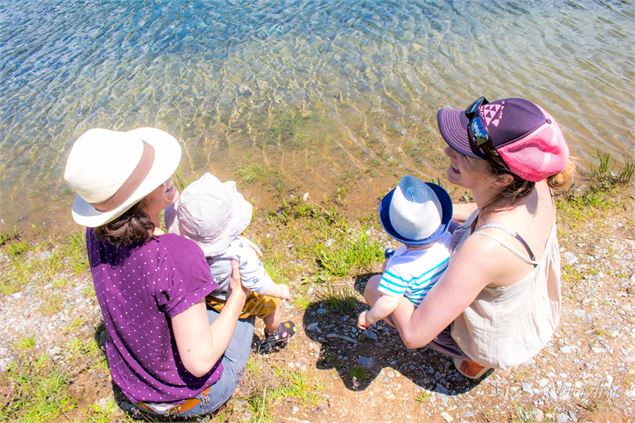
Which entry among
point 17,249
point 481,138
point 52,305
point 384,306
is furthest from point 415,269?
point 17,249

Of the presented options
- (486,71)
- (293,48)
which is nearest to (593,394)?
(486,71)

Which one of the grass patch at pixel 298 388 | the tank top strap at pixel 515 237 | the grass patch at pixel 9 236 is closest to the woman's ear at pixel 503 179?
the tank top strap at pixel 515 237

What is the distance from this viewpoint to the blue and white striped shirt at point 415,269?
3023 millimetres

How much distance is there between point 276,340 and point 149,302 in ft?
5.12

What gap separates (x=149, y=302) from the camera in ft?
8.94

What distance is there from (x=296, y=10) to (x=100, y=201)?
10368mm

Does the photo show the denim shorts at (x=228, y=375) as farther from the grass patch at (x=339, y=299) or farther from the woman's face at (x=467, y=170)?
the woman's face at (x=467, y=170)

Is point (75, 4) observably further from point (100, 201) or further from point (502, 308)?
point (502, 308)

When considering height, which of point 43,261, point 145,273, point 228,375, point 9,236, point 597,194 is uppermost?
point 145,273

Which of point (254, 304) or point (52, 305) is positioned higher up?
point (254, 304)

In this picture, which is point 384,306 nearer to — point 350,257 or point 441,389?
point 441,389

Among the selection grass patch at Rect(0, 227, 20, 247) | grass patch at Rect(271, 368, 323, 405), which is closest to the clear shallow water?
grass patch at Rect(0, 227, 20, 247)

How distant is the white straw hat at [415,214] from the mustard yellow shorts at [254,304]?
122 cm

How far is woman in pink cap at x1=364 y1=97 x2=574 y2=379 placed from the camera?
8.16 feet
